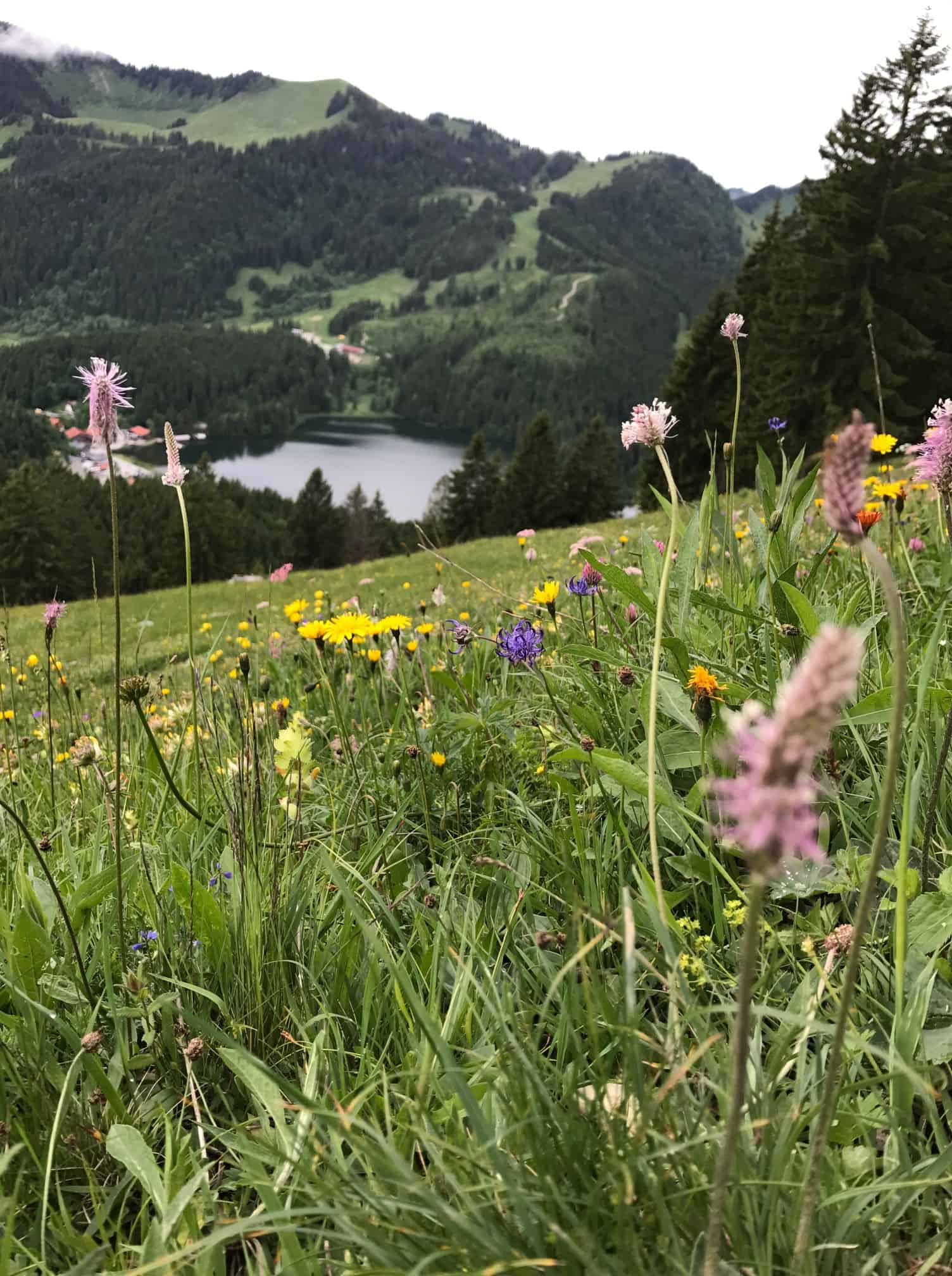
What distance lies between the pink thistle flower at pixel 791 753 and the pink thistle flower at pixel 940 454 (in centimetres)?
127

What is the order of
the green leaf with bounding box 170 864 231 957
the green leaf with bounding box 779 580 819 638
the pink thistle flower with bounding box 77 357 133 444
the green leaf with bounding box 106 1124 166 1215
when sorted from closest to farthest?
the green leaf with bounding box 106 1124 166 1215, the pink thistle flower with bounding box 77 357 133 444, the green leaf with bounding box 170 864 231 957, the green leaf with bounding box 779 580 819 638

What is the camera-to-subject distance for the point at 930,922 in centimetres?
145

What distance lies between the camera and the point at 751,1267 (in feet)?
3.28

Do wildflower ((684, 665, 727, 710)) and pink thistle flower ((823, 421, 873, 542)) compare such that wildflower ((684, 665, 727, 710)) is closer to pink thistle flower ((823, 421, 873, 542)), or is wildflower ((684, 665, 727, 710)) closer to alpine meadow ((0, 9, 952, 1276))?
alpine meadow ((0, 9, 952, 1276))

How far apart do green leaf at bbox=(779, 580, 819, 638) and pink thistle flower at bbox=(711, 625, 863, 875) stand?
4.66 ft

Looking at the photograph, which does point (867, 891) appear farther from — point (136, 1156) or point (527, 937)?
point (136, 1156)

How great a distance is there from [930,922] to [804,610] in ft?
2.45

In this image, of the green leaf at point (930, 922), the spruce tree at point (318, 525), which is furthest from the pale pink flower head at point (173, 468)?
the spruce tree at point (318, 525)

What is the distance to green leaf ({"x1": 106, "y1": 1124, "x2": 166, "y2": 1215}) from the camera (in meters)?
1.25

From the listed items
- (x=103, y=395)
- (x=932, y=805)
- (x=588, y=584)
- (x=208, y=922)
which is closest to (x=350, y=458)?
(x=588, y=584)

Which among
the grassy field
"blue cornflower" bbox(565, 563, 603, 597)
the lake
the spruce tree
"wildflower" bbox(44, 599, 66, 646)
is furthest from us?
the lake

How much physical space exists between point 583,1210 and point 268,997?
0.80 meters

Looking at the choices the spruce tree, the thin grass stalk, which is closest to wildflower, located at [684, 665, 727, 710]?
the thin grass stalk

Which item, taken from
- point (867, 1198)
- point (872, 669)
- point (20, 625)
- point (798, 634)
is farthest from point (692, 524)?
point (20, 625)
